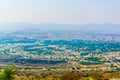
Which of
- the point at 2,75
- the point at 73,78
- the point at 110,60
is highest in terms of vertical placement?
the point at 2,75

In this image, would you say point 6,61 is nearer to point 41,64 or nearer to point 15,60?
point 15,60

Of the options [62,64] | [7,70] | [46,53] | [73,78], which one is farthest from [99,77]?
[46,53]

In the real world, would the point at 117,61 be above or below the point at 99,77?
below

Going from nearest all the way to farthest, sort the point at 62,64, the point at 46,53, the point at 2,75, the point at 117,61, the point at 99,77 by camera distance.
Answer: the point at 2,75, the point at 99,77, the point at 62,64, the point at 117,61, the point at 46,53

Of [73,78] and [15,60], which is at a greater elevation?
[73,78]

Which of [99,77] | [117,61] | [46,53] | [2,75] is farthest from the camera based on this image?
[46,53]

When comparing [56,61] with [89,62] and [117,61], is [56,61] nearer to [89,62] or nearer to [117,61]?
[89,62]

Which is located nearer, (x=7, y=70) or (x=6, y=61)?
(x=7, y=70)

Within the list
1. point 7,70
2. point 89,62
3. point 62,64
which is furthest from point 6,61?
point 7,70

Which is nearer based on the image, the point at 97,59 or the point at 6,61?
the point at 6,61
